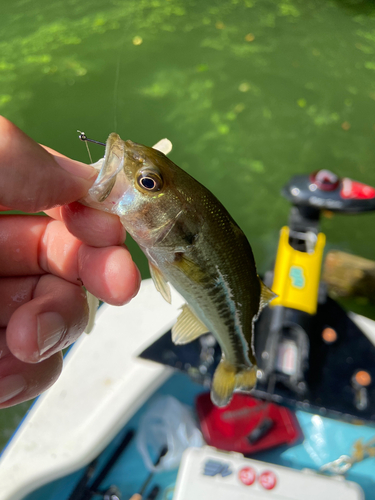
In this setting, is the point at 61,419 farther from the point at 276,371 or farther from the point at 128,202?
the point at 128,202

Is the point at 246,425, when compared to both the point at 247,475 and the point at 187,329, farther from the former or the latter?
the point at 187,329

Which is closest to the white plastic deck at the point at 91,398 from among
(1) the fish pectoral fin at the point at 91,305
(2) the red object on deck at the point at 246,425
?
(2) the red object on deck at the point at 246,425

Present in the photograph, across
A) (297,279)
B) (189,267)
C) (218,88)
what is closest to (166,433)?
(297,279)

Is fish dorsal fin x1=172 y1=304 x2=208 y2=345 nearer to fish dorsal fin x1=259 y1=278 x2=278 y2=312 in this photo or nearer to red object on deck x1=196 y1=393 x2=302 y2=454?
fish dorsal fin x1=259 y1=278 x2=278 y2=312

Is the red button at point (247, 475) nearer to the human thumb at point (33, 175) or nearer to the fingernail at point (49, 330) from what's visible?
the fingernail at point (49, 330)

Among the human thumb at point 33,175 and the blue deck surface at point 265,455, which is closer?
the human thumb at point 33,175

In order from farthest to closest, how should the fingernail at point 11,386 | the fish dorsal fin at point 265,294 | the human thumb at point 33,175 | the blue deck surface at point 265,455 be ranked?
1. the blue deck surface at point 265,455
2. the fish dorsal fin at point 265,294
3. the fingernail at point 11,386
4. the human thumb at point 33,175
